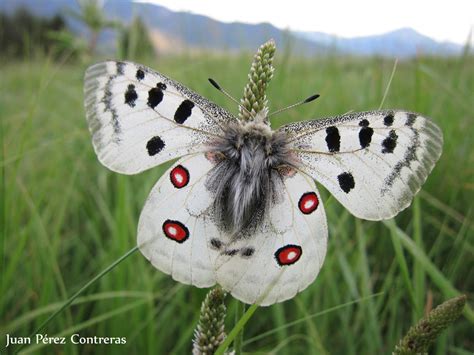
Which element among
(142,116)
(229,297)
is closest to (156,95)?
(142,116)

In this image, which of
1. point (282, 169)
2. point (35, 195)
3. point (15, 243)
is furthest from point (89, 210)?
point (282, 169)

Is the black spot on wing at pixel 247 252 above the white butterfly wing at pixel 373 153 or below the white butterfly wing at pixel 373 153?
below

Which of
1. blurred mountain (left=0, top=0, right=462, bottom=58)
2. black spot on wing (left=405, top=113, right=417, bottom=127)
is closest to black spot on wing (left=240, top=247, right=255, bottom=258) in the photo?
black spot on wing (left=405, top=113, right=417, bottom=127)

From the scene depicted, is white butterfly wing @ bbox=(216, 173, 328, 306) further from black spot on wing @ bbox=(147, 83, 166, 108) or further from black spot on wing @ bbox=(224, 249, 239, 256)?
black spot on wing @ bbox=(147, 83, 166, 108)

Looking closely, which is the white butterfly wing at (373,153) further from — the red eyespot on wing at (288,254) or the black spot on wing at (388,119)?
the red eyespot on wing at (288,254)

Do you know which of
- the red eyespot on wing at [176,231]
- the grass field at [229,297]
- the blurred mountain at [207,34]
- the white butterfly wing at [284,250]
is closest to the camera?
the white butterfly wing at [284,250]

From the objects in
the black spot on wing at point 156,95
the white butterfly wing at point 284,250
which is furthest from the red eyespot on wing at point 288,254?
the black spot on wing at point 156,95
